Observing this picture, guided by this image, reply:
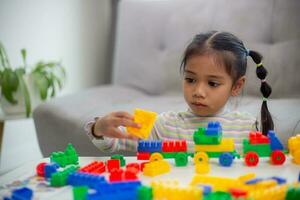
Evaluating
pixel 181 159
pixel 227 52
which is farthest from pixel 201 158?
pixel 227 52

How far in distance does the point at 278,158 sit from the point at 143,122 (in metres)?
0.27

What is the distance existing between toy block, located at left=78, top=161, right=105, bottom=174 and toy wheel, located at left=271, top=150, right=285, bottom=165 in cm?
33

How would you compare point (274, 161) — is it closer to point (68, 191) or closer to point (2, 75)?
point (68, 191)

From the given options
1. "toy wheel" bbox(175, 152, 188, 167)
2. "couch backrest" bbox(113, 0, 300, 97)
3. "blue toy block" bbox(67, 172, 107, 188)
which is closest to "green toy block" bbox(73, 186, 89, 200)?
"blue toy block" bbox(67, 172, 107, 188)

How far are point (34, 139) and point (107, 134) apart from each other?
137cm

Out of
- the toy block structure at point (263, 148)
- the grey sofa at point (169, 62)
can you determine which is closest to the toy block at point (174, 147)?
the toy block structure at point (263, 148)

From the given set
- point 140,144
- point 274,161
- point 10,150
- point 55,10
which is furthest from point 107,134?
point 55,10

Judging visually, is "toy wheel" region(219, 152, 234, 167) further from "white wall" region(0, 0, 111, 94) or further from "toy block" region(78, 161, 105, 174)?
"white wall" region(0, 0, 111, 94)

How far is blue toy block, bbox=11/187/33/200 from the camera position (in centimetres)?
64

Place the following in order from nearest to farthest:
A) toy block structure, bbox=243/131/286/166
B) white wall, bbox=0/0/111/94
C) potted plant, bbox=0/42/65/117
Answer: toy block structure, bbox=243/131/286/166 → potted plant, bbox=0/42/65/117 → white wall, bbox=0/0/111/94

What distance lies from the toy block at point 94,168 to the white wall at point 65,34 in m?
1.33

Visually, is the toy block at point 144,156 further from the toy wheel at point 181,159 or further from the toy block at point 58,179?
the toy block at point 58,179

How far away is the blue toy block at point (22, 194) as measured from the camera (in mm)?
644

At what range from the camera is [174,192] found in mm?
622
